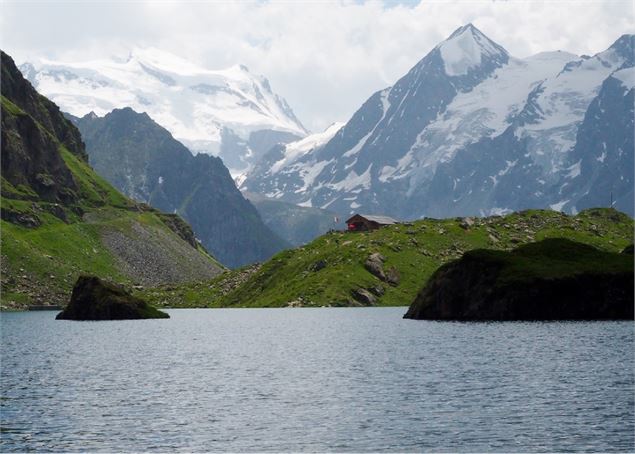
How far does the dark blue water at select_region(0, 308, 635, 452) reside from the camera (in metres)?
60.5

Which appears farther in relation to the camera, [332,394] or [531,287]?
[531,287]

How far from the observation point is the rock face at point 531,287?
17388 cm

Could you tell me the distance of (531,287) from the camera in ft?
580

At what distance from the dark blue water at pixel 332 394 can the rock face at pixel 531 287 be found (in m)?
33.4

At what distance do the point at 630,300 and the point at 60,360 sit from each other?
105913 mm

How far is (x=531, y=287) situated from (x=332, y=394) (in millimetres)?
104314

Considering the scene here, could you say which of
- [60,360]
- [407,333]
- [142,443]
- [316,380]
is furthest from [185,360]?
[142,443]

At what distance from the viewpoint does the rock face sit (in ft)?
570

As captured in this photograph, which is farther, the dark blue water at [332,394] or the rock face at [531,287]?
the rock face at [531,287]

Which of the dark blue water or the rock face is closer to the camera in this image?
the dark blue water

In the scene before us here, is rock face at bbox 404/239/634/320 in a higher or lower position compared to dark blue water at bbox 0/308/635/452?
higher

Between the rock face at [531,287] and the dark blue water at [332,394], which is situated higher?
the rock face at [531,287]

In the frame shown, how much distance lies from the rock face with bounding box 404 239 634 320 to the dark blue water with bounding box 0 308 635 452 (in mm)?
33400

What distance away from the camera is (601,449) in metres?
55.8
